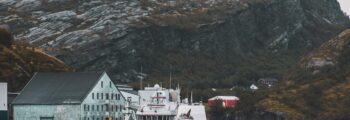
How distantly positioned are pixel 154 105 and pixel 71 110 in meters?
12.7

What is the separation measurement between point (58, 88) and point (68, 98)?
4176 millimetres

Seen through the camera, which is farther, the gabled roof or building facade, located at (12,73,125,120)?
the gabled roof

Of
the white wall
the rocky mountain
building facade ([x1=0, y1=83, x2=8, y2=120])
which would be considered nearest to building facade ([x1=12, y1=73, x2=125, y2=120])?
building facade ([x1=0, y1=83, x2=8, y2=120])

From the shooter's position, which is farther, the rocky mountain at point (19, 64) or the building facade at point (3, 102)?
the rocky mountain at point (19, 64)

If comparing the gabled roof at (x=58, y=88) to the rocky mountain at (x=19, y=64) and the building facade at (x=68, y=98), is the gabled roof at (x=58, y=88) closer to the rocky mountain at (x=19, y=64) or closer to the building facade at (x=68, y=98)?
the building facade at (x=68, y=98)

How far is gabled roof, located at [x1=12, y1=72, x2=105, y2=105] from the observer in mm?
147000

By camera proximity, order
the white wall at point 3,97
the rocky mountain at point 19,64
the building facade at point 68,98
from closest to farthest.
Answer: the white wall at point 3,97 → the building facade at point 68,98 → the rocky mountain at point 19,64

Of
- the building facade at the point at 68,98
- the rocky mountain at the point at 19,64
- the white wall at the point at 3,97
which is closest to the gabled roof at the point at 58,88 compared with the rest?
the building facade at the point at 68,98

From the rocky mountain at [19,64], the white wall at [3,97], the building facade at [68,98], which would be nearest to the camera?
the white wall at [3,97]

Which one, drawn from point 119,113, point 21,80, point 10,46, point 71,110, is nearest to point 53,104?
point 71,110

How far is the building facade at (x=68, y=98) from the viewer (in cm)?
14638

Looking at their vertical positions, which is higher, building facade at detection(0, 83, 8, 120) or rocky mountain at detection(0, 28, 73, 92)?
rocky mountain at detection(0, 28, 73, 92)

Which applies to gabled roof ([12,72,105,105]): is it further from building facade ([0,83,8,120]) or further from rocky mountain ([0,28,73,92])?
rocky mountain ([0,28,73,92])

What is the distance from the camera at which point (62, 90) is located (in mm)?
149000
